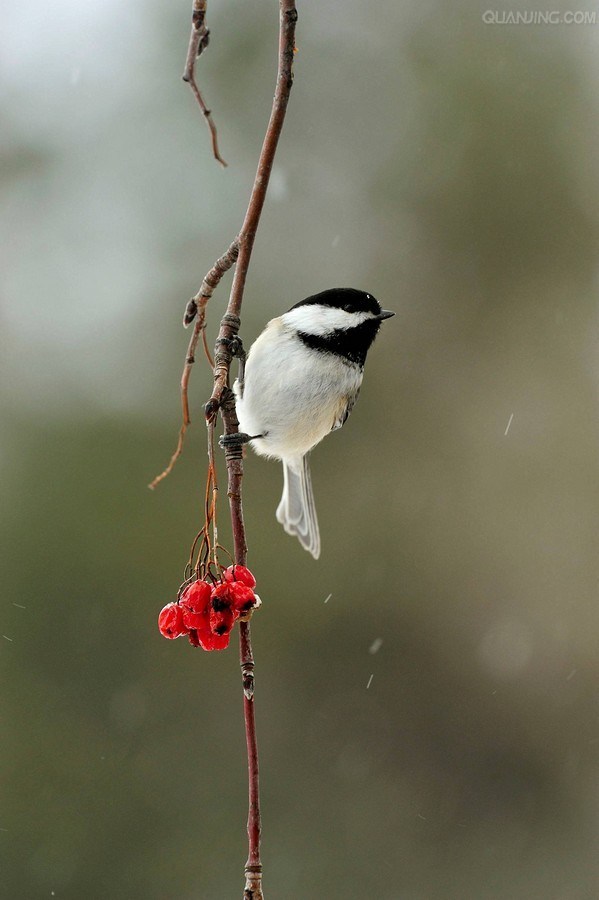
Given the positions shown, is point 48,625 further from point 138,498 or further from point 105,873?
point 105,873

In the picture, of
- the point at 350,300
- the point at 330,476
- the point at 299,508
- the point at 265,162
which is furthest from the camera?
the point at 330,476

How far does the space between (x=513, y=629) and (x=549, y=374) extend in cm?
183

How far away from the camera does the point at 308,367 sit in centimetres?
214

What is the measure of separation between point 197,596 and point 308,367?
3.26 ft

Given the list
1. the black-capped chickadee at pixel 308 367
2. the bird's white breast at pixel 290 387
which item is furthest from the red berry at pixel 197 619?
the bird's white breast at pixel 290 387

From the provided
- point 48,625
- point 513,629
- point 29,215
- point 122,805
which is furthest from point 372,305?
point 513,629

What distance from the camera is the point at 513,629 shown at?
6.12 meters

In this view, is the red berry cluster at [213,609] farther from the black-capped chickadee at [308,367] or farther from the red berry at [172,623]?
the black-capped chickadee at [308,367]

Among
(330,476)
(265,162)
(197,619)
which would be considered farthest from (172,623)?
(330,476)

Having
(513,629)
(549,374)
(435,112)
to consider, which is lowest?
(513,629)

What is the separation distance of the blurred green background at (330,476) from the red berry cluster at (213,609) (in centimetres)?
365

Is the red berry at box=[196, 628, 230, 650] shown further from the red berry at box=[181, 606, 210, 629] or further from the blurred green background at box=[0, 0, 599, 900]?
the blurred green background at box=[0, 0, 599, 900]

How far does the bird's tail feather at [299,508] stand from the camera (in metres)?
2.35

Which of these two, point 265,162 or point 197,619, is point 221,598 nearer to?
point 197,619
